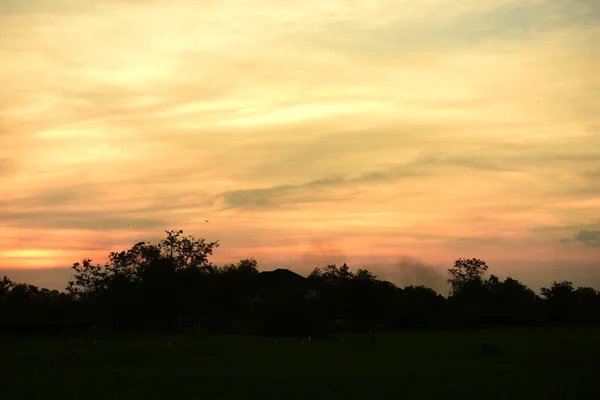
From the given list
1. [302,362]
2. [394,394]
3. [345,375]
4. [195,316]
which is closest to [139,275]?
[195,316]

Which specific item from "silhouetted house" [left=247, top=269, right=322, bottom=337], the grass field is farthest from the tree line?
the grass field

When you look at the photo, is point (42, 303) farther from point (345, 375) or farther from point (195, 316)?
point (345, 375)

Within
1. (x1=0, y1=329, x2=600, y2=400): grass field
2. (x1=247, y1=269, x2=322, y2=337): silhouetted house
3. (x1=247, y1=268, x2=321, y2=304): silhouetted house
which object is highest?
(x1=247, y1=268, x2=321, y2=304): silhouetted house

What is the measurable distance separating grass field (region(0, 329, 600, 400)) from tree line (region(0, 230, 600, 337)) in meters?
37.4

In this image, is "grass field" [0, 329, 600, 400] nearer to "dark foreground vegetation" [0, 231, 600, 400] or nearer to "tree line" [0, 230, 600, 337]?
"dark foreground vegetation" [0, 231, 600, 400]

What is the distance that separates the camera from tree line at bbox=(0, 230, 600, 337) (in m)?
99.0

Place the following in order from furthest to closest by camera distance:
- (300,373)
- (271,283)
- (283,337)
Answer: (271,283) → (283,337) → (300,373)

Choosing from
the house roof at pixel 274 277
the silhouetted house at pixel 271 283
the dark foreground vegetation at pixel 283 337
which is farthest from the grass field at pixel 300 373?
the house roof at pixel 274 277

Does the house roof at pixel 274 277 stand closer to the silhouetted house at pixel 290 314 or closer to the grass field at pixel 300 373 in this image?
the silhouetted house at pixel 290 314

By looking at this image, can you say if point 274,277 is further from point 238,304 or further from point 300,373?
point 300,373

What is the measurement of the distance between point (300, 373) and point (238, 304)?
81518mm

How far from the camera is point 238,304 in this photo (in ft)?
390

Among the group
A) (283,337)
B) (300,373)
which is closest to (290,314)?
(283,337)

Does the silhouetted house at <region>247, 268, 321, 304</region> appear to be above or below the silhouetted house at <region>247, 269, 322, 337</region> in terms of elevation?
above
